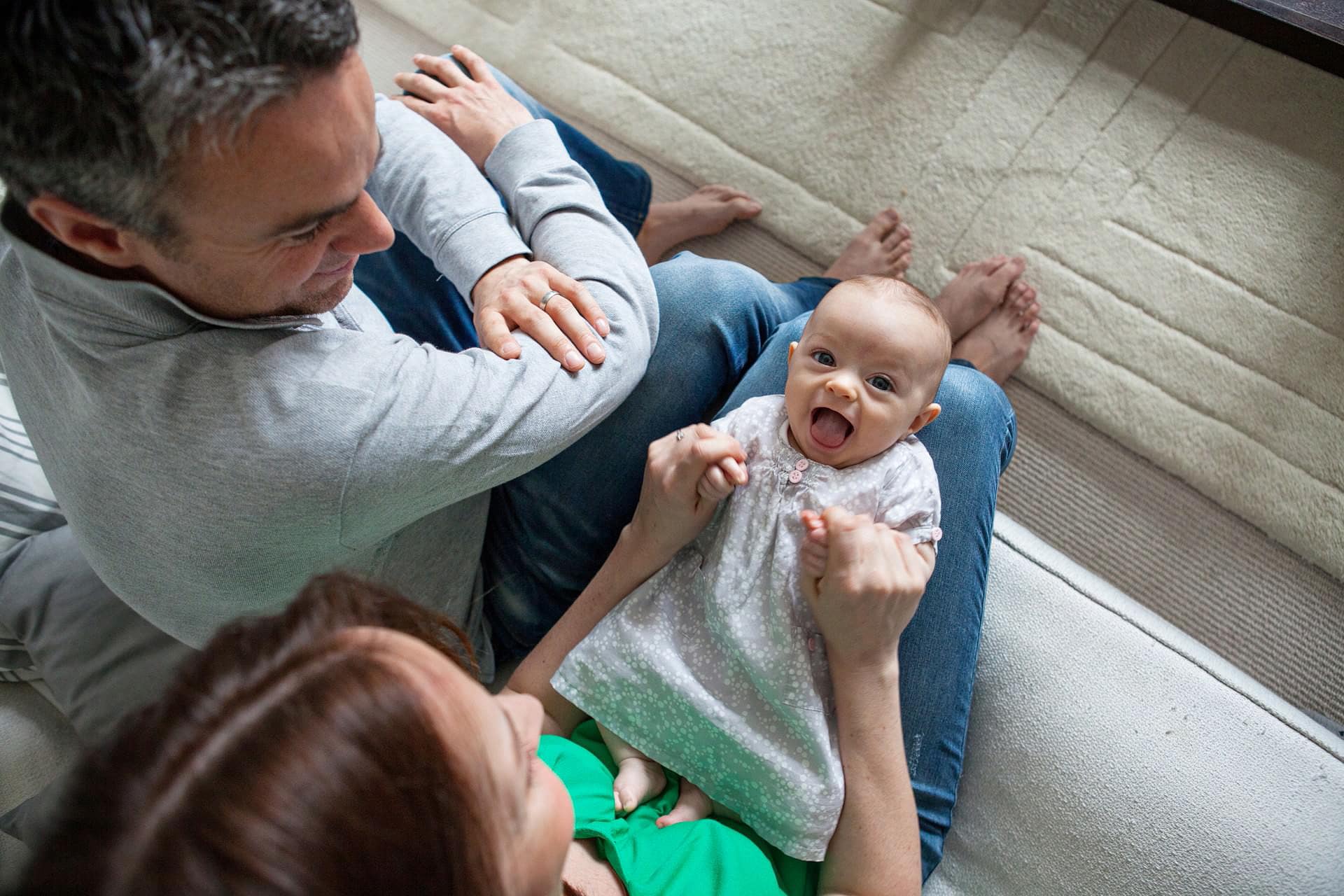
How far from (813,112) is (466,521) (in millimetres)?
1199

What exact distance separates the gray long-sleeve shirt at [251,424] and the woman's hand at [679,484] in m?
0.10

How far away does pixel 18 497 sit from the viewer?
3.88 ft

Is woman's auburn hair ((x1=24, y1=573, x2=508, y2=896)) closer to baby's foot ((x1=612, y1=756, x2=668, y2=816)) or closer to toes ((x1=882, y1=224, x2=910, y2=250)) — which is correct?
baby's foot ((x1=612, y1=756, x2=668, y2=816))

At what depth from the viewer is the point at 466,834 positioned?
0.57m

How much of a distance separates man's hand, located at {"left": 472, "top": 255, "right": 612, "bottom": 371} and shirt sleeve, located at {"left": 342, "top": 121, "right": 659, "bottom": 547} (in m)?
0.01

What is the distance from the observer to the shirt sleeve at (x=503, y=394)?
0.83 m

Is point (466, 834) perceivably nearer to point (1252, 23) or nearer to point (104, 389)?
point (104, 389)

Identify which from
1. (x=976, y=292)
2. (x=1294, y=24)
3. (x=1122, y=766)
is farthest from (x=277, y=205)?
(x=1294, y=24)

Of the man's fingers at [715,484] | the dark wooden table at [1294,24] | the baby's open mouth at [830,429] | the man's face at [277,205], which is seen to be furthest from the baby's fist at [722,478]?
the dark wooden table at [1294,24]

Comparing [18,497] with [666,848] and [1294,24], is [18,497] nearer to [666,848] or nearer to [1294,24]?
[666,848]

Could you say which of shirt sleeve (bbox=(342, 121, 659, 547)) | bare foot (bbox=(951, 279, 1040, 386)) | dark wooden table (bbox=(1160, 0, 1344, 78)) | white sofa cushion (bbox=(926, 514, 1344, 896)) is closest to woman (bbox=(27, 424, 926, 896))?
shirt sleeve (bbox=(342, 121, 659, 547))

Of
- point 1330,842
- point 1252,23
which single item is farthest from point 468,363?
point 1252,23

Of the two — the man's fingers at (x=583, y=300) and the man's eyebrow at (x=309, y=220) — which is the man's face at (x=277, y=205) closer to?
the man's eyebrow at (x=309, y=220)

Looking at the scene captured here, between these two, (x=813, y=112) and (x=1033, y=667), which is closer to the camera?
(x=1033, y=667)
